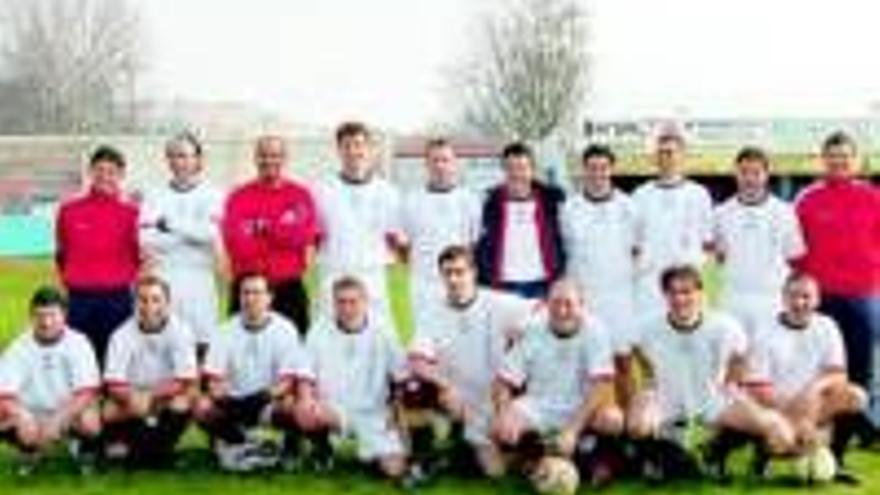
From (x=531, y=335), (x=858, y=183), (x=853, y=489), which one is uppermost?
(x=858, y=183)

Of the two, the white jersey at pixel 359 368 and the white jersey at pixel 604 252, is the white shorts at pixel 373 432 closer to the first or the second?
the white jersey at pixel 359 368

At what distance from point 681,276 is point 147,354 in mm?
3076

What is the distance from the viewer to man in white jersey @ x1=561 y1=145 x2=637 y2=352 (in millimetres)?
10953

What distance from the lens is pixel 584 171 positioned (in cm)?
1101

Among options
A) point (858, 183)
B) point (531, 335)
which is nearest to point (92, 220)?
point (531, 335)

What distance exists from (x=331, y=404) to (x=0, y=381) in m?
1.83

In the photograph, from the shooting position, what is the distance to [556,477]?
31.4 ft

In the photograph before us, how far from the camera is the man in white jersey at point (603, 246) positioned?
10953mm

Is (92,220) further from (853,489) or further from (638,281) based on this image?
(853,489)

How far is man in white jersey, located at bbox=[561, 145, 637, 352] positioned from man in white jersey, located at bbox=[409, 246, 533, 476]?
0.60 metres

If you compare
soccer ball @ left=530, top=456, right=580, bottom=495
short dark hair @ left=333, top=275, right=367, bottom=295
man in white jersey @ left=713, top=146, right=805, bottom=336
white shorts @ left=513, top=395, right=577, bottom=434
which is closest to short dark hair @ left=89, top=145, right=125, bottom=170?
short dark hair @ left=333, top=275, right=367, bottom=295

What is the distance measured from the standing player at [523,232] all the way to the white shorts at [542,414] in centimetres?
99

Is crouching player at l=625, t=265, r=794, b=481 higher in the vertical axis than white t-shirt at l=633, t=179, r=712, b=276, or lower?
lower

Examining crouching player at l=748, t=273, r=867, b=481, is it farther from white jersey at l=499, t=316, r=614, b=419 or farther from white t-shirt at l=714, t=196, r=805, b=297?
white jersey at l=499, t=316, r=614, b=419
